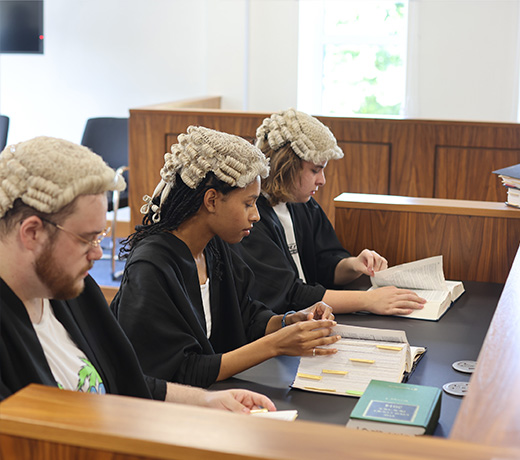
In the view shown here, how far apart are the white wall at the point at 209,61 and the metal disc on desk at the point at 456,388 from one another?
4969 mm

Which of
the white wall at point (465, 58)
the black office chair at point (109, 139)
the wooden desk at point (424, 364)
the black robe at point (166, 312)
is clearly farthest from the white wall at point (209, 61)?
the black robe at point (166, 312)

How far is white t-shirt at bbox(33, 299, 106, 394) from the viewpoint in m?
1.35

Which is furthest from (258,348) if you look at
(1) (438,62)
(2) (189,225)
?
(1) (438,62)

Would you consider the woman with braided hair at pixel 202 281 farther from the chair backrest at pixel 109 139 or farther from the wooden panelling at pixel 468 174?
the chair backrest at pixel 109 139

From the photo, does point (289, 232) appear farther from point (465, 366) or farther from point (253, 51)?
point (253, 51)

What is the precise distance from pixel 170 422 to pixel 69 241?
17.8 inches

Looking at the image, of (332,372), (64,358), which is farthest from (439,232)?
(64,358)

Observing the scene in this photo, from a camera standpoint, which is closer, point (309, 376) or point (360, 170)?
point (309, 376)

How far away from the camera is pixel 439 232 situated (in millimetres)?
2895

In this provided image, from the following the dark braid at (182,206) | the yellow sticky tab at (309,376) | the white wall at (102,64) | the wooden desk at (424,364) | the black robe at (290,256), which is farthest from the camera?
the white wall at (102,64)

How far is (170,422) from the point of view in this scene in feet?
3.17

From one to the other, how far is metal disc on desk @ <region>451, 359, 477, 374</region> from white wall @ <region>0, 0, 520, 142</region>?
4.81m

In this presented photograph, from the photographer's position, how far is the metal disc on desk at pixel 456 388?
1.68 meters

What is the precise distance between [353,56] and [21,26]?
3.00 meters
